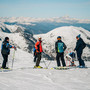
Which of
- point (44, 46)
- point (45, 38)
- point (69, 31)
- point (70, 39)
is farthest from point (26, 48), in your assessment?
point (69, 31)

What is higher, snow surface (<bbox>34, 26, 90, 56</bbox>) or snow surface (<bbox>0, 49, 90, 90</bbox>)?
snow surface (<bbox>34, 26, 90, 56</bbox>)

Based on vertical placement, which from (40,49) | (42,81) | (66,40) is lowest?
(42,81)

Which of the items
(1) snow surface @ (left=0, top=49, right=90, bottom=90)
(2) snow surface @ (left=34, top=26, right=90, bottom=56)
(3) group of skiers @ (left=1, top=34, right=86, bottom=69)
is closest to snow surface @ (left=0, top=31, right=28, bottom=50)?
(2) snow surface @ (left=34, top=26, right=90, bottom=56)

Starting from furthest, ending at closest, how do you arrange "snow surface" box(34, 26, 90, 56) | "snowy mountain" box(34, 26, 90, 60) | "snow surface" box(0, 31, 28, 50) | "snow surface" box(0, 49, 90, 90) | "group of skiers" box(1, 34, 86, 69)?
"snow surface" box(34, 26, 90, 56), "snowy mountain" box(34, 26, 90, 60), "snow surface" box(0, 31, 28, 50), "group of skiers" box(1, 34, 86, 69), "snow surface" box(0, 49, 90, 90)

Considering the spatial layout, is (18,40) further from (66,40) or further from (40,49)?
(40,49)

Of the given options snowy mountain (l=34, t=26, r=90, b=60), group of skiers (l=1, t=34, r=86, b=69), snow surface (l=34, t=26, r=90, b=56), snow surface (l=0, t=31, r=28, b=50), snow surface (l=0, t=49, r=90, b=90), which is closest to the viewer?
snow surface (l=0, t=49, r=90, b=90)

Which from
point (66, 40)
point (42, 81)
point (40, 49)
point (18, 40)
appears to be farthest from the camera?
point (66, 40)

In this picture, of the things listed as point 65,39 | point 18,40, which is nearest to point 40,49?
point 18,40

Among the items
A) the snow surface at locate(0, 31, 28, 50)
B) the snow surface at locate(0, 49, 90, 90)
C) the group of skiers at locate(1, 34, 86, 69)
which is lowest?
the snow surface at locate(0, 49, 90, 90)

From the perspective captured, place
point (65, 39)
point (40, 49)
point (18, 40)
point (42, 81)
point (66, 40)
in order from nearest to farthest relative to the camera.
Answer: point (42, 81)
point (40, 49)
point (18, 40)
point (66, 40)
point (65, 39)

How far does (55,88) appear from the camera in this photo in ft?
16.6

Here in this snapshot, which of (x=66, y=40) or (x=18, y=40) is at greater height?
(x=18, y=40)

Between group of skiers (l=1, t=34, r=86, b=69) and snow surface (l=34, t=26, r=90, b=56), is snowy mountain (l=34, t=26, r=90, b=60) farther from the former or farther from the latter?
group of skiers (l=1, t=34, r=86, b=69)

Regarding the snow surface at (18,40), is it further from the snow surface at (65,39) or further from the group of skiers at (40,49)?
the group of skiers at (40,49)
